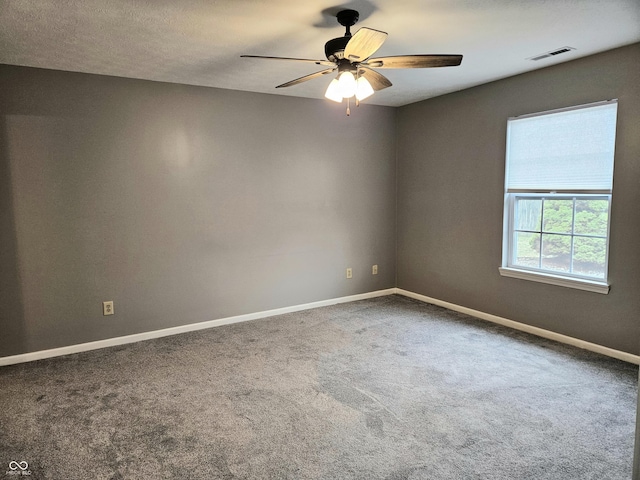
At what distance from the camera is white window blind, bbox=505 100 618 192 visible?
10.7 ft


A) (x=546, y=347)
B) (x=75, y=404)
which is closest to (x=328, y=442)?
(x=75, y=404)

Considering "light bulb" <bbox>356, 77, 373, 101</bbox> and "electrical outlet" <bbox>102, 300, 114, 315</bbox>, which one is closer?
"light bulb" <bbox>356, 77, 373, 101</bbox>

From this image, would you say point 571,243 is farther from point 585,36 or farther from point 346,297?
point 346,297

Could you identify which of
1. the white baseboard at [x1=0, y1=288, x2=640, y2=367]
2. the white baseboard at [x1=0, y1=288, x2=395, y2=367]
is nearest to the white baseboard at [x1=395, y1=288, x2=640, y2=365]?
the white baseboard at [x1=0, y1=288, x2=640, y2=367]

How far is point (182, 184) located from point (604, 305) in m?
3.79

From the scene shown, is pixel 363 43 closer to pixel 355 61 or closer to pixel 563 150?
pixel 355 61

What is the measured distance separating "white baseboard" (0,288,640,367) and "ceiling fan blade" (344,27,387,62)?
9.55ft

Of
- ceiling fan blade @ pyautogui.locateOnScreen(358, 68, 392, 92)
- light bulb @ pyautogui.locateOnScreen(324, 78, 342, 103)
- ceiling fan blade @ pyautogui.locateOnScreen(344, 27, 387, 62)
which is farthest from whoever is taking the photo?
ceiling fan blade @ pyautogui.locateOnScreen(358, 68, 392, 92)

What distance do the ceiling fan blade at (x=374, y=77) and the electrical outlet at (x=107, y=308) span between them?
9.48 feet

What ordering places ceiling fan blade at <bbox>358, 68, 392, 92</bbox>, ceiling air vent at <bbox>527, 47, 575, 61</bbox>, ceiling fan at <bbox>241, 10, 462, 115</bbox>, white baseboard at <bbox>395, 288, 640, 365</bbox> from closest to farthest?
ceiling fan at <bbox>241, 10, 462, 115</bbox>, ceiling fan blade at <bbox>358, 68, 392, 92</bbox>, ceiling air vent at <bbox>527, 47, 575, 61</bbox>, white baseboard at <bbox>395, 288, 640, 365</bbox>

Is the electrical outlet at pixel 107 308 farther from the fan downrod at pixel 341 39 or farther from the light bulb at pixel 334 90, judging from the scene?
the fan downrod at pixel 341 39

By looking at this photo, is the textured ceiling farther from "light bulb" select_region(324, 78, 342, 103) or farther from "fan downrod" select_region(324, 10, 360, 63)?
"light bulb" select_region(324, 78, 342, 103)

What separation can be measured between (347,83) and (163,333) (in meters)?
2.88

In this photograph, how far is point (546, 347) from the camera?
352 centimetres
